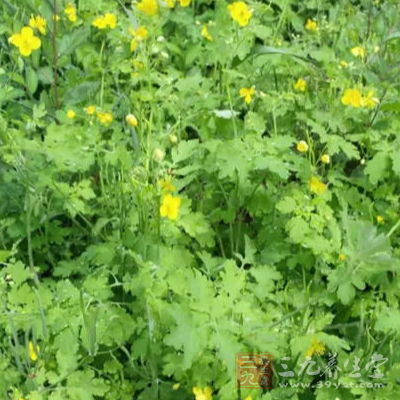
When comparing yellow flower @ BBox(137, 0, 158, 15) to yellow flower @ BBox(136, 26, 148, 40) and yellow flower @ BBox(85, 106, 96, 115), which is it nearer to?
yellow flower @ BBox(136, 26, 148, 40)

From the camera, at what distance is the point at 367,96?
227cm

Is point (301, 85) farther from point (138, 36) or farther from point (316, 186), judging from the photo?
point (138, 36)

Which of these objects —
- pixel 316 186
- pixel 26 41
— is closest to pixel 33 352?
pixel 316 186

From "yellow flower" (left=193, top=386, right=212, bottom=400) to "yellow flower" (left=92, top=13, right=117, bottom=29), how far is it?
5.03 ft

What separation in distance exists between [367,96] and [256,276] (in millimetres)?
848

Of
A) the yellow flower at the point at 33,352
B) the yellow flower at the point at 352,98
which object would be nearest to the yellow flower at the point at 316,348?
the yellow flower at the point at 33,352

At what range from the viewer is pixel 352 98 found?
2244 millimetres

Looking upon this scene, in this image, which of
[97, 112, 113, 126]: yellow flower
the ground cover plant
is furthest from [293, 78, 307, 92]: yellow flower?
[97, 112, 113, 126]: yellow flower

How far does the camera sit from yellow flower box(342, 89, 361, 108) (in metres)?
2.24

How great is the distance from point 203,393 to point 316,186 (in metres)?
0.82

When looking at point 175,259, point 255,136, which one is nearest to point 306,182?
point 255,136

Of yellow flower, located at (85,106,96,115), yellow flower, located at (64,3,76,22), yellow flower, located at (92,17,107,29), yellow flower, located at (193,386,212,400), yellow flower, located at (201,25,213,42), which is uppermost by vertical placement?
yellow flower, located at (64,3,76,22)

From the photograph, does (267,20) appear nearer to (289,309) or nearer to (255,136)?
(255,136)

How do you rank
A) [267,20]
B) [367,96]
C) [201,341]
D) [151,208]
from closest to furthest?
[201,341] → [151,208] → [367,96] → [267,20]
